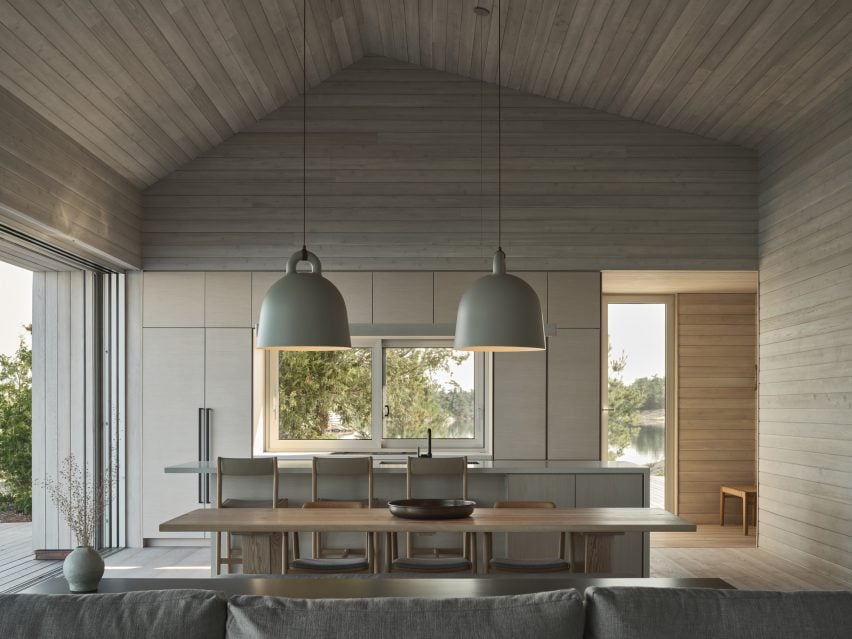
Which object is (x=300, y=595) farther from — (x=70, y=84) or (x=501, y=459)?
(x=501, y=459)

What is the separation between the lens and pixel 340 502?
515 centimetres

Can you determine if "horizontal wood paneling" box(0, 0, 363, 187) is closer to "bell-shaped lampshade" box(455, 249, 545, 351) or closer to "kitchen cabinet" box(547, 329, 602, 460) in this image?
"bell-shaped lampshade" box(455, 249, 545, 351)

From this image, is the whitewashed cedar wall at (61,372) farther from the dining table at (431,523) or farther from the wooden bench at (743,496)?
the wooden bench at (743,496)

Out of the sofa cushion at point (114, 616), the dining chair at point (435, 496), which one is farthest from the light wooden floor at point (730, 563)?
the sofa cushion at point (114, 616)

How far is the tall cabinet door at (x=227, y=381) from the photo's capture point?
7.78 meters

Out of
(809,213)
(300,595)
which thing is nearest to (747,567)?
(809,213)

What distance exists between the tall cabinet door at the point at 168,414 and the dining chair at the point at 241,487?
1.74 m

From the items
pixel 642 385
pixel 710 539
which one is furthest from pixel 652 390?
pixel 710 539

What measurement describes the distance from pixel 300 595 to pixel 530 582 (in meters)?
0.81

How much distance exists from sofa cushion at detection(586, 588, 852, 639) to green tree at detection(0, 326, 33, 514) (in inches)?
379

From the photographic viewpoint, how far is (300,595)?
110 inches

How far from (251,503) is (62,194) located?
8.23 ft

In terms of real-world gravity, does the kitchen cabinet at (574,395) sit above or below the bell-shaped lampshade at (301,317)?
below

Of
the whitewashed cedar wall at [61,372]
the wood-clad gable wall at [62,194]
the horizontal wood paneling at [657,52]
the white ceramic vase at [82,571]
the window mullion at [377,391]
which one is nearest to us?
the white ceramic vase at [82,571]
